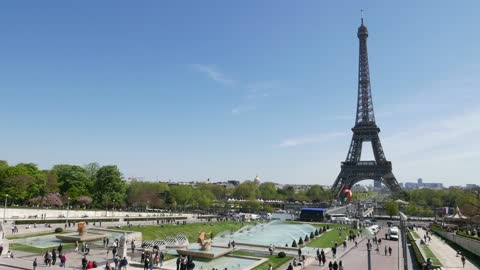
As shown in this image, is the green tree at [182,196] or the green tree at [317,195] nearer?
the green tree at [182,196]

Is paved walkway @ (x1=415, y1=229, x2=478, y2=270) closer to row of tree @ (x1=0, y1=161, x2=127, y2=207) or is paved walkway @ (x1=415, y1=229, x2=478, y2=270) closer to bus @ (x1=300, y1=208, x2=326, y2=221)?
bus @ (x1=300, y1=208, x2=326, y2=221)

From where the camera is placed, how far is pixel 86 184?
93.3 m

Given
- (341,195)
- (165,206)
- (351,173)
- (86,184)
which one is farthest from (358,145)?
(86,184)

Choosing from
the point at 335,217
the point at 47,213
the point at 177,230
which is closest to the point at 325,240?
the point at 177,230

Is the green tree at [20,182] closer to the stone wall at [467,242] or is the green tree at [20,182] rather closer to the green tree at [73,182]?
the green tree at [73,182]

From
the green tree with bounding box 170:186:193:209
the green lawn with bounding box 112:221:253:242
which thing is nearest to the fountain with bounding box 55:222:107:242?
the green lawn with bounding box 112:221:253:242

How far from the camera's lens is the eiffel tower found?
111938 mm

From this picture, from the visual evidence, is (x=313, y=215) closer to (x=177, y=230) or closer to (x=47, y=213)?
(x=177, y=230)

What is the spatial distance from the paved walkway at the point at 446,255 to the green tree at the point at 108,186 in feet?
224

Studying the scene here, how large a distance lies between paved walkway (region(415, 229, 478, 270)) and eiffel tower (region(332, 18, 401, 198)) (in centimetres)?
6259

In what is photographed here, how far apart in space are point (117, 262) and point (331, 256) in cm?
2195

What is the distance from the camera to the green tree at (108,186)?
86938 mm

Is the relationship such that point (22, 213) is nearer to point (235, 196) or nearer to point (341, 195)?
point (341, 195)

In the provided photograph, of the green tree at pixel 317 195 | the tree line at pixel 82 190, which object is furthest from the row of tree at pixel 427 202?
the tree line at pixel 82 190
